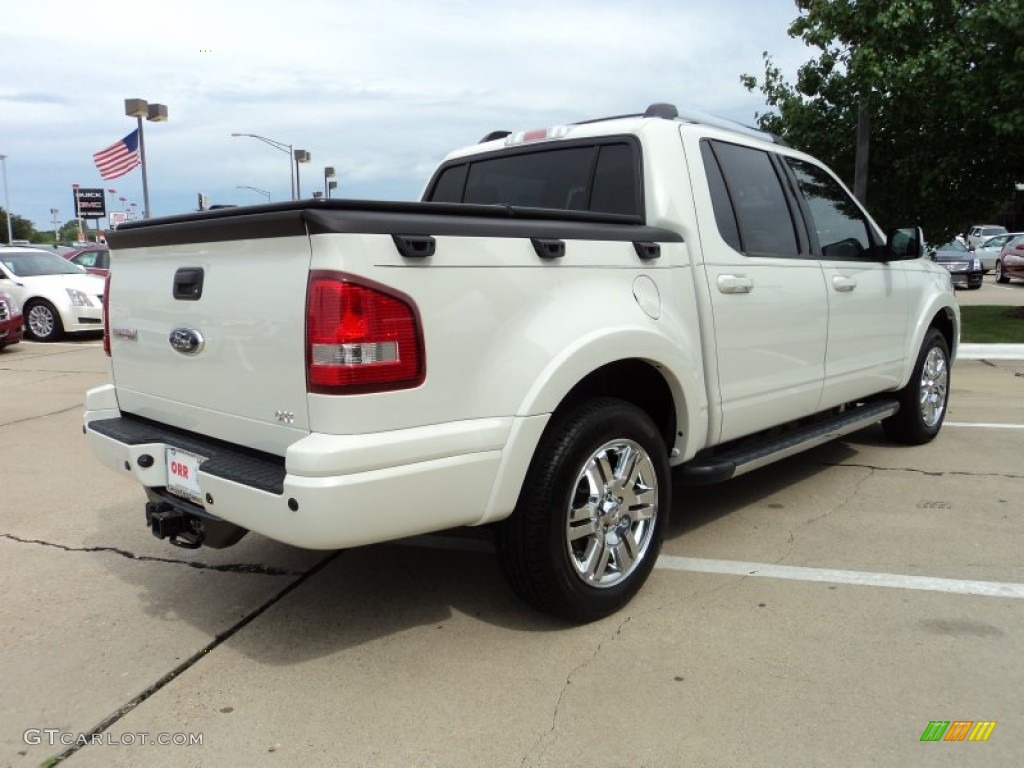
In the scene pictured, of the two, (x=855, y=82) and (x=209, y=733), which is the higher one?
(x=855, y=82)

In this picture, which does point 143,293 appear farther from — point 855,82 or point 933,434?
point 855,82

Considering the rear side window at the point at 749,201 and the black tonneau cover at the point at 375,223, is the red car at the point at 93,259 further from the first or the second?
the rear side window at the point at 749,201

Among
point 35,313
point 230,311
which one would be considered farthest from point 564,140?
point 35,313

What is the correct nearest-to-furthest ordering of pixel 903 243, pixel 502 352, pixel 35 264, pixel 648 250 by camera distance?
pixel 502 352
pixel 648 250
pixel 903 243
pixel 35 264

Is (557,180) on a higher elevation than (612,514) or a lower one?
higher

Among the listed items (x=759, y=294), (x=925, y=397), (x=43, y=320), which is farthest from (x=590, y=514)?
(x=43, y=320)

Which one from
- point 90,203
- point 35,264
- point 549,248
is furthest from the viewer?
point 90,203

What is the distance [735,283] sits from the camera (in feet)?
12.2

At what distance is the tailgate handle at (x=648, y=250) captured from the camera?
3258 mm

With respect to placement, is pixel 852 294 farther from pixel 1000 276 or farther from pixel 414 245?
pixel 1000 276

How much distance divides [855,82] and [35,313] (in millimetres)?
13371

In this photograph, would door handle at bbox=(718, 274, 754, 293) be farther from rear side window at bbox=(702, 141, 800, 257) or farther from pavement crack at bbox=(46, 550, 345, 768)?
pavement crack at bbox=(46, 550, 345, 768)

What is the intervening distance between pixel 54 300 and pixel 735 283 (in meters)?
12.9

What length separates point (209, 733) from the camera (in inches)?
100
